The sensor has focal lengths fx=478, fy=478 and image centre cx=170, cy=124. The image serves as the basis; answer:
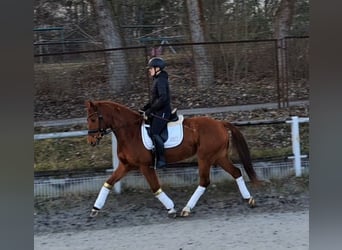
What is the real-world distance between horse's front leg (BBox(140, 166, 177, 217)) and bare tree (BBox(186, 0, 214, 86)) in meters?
0.38

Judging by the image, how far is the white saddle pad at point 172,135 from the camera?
1765 mm

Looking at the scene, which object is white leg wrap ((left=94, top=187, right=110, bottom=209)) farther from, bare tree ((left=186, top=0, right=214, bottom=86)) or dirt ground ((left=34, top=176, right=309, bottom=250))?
bare tree ((left=186, top=0, right=214, bottom=86))

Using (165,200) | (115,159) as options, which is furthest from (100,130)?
(165,200)

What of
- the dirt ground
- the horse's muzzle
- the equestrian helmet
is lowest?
the dirt ground

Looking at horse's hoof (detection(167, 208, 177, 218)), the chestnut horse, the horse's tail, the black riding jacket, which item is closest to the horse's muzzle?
the chestnut horse

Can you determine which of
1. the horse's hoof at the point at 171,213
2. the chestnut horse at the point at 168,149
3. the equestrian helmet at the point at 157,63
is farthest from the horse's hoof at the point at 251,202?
the equestrian helmet at the point at 157,63

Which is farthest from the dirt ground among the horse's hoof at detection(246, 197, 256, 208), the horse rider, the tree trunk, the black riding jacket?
the tree trunk

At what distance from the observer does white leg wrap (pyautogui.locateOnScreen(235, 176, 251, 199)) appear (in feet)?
5.77

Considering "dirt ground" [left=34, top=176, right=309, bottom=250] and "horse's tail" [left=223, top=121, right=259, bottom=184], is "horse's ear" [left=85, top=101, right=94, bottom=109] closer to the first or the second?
"dirt ground" [left=34, top=176, right=309, bottom=250]

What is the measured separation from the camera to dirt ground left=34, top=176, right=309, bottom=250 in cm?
168

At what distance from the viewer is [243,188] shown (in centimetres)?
176

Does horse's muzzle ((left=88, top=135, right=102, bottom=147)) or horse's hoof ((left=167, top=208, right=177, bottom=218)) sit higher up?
horse's muzzle ((left=88, top=135, right=102, bottom=147))

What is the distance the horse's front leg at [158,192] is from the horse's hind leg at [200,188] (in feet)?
0.15

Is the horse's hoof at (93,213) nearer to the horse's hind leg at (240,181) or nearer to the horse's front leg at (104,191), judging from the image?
the horse's front leg at (104,191)
